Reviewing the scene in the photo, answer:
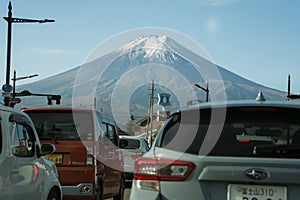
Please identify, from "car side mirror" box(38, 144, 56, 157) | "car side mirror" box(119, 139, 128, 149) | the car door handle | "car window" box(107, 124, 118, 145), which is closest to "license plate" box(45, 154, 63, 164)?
"car window" box(107, 124, 118, 145)

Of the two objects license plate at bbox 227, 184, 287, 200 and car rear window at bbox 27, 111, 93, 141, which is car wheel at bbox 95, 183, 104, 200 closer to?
car rear window at bbox 27, 111, 93, 141

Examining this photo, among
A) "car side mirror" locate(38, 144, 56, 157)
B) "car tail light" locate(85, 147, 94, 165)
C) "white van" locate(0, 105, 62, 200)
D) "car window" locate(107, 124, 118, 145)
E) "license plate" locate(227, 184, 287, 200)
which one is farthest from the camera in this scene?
"car window" locate(107, 124, 118, 145)

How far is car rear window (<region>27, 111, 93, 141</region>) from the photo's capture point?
1082 cm

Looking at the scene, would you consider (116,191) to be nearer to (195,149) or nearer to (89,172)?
(89,172)

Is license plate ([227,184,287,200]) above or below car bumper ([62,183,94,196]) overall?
above

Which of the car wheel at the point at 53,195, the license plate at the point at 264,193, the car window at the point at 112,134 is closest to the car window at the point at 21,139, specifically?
the car wheel at the point at 53,195

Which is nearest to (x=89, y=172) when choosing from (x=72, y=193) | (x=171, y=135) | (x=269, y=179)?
(x=72, y=193)

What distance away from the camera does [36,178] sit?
8078 millimetres

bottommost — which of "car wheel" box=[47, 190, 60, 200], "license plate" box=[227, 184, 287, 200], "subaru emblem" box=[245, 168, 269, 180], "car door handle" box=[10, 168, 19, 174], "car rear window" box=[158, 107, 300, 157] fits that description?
"car wheel" box=[47, 190, 60, 200]

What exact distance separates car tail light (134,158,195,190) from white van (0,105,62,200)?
1927 millimetres

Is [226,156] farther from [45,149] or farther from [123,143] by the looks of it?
[123,143]

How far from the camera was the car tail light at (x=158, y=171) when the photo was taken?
520 cm

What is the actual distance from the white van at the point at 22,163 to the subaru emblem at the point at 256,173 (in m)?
2.86

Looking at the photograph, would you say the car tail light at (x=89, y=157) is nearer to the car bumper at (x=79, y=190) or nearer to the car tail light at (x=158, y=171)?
the car bumper at (x=79, y=190)
